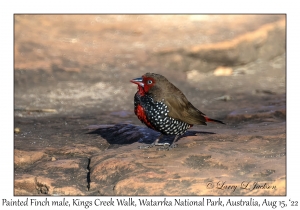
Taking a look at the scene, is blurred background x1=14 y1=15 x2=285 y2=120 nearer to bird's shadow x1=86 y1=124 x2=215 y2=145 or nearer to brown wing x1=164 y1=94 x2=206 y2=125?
bird's shadow x1=86 y1=124 x2=215 y2=145

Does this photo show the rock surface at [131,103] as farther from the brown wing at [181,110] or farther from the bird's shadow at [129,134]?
the brown wing at [181,110]

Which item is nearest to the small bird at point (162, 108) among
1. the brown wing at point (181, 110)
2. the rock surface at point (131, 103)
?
the brown wing at point (181, 110)

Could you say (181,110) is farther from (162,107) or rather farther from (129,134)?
(129,134)

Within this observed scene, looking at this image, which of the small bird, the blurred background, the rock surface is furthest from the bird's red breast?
the blurred background

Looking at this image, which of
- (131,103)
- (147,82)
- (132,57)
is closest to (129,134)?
(147,82)

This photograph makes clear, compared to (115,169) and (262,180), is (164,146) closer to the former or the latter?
(115,169)

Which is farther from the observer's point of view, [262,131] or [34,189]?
[262,131]

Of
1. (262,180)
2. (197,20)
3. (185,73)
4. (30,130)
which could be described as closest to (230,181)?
(262,180)
